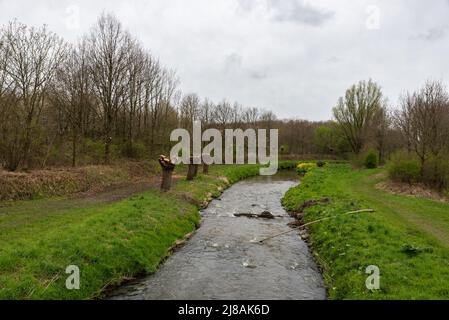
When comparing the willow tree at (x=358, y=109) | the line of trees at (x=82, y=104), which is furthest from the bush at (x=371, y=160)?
the line of trees at (x=82, y=104)

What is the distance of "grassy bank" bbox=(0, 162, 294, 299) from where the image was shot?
8695mm

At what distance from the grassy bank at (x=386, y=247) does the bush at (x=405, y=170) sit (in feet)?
16.9

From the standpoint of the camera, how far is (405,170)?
82.8ft

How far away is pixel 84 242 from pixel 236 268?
4.68 metres

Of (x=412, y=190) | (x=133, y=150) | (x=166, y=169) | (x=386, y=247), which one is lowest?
(x=386, y=247)

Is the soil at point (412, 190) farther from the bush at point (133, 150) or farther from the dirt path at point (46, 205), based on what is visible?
the bush at point (133, 150)

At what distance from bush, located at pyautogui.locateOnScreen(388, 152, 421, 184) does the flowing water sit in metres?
11.9

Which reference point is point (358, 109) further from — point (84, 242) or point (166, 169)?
point (84, 242)

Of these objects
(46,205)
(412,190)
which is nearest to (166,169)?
(46,205)

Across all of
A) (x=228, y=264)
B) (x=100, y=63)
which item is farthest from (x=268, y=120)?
(x=228, y=264)

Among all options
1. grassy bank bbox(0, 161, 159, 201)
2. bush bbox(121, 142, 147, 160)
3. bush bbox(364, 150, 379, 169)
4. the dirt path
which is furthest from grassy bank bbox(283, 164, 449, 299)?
bush bbox(364, 150, 379, 169)
